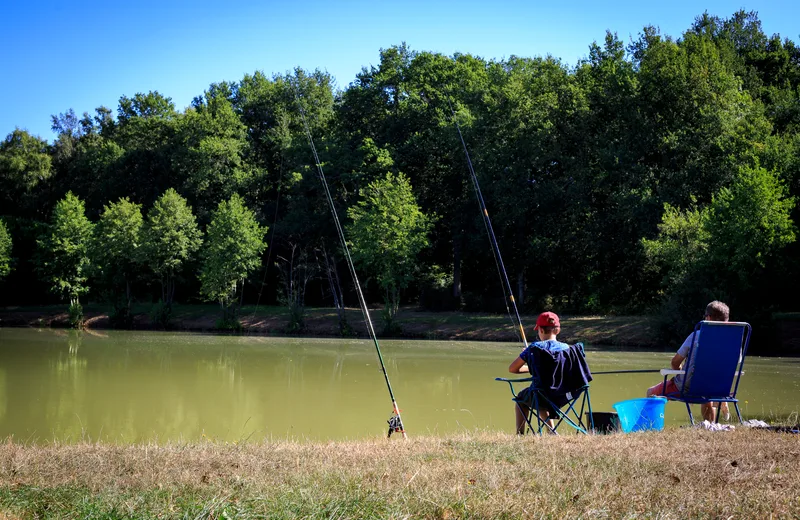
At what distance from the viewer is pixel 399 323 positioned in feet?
109

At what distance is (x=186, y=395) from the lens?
1384 cm

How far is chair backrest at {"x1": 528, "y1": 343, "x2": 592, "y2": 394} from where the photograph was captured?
23.3 ft

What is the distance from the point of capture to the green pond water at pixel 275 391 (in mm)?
10398

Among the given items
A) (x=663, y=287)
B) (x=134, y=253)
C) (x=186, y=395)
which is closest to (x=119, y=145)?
(x=134, y=253)

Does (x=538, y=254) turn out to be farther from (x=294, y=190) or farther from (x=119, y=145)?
(x=119, y=145)

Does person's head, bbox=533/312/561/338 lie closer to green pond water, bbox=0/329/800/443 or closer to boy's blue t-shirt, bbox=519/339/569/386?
boy's blue t-shirt, bbox=519/339/569/386

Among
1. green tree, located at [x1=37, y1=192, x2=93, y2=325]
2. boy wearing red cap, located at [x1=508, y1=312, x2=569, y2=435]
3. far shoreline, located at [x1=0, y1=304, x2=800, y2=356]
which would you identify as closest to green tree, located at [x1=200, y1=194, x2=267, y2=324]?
far shoreline, located at [x1=0, y1=304, x2=800, y2=356]

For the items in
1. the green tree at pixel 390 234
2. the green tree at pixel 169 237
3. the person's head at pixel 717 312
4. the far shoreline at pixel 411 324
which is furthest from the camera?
the green tree at pixel 169 237

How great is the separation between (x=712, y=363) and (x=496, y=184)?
26585mm

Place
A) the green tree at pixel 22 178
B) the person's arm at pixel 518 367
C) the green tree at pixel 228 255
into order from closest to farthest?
the person's arm at pixel 518 367 < the green tree at pixel 228 255 < the green tree at pixel 22 178

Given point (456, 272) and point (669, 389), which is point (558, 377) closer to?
point (669, 389)

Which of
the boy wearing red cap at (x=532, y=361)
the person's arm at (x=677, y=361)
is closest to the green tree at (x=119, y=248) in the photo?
the boy wearing red cap at (x=532, y=361)

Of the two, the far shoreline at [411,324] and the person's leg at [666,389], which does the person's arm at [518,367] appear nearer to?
the person's leg at [666,389]

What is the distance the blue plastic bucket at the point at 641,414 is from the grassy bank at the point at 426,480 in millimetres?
1172
